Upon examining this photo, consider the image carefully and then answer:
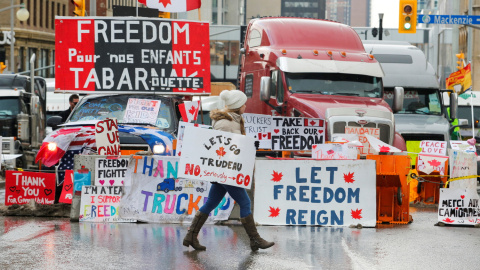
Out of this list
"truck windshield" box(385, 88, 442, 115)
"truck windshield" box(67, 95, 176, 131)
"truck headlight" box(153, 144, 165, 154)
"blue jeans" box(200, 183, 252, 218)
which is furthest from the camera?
"truck windshield" box(385, 88, 442, 115)

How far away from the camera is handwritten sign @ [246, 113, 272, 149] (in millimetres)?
16453

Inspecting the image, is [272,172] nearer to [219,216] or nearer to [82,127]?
[219,216]

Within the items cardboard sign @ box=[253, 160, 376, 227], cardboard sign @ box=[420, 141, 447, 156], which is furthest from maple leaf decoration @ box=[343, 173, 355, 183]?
cardboard sign @ box=[420, 141, 447, 156]

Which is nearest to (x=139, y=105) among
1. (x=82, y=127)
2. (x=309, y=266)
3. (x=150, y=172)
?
(x=82, y=127)

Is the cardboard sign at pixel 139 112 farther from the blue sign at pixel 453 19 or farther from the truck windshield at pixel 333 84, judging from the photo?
the blue sign at pixel 453 19

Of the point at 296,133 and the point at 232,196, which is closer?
the point at 232,196

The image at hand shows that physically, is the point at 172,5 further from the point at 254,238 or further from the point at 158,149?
the point at 254,238

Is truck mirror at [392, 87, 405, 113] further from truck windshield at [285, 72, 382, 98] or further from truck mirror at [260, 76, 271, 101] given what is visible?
truck mirror at [260, 76, 271, 101]

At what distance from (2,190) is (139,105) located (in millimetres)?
5570

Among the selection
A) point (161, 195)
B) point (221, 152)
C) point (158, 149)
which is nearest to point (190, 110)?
point (158, 149)

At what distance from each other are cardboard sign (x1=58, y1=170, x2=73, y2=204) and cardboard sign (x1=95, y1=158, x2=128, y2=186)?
73cm

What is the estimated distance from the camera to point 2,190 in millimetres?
19953

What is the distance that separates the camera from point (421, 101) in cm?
2334

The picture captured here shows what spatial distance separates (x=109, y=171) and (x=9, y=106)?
13265mm
